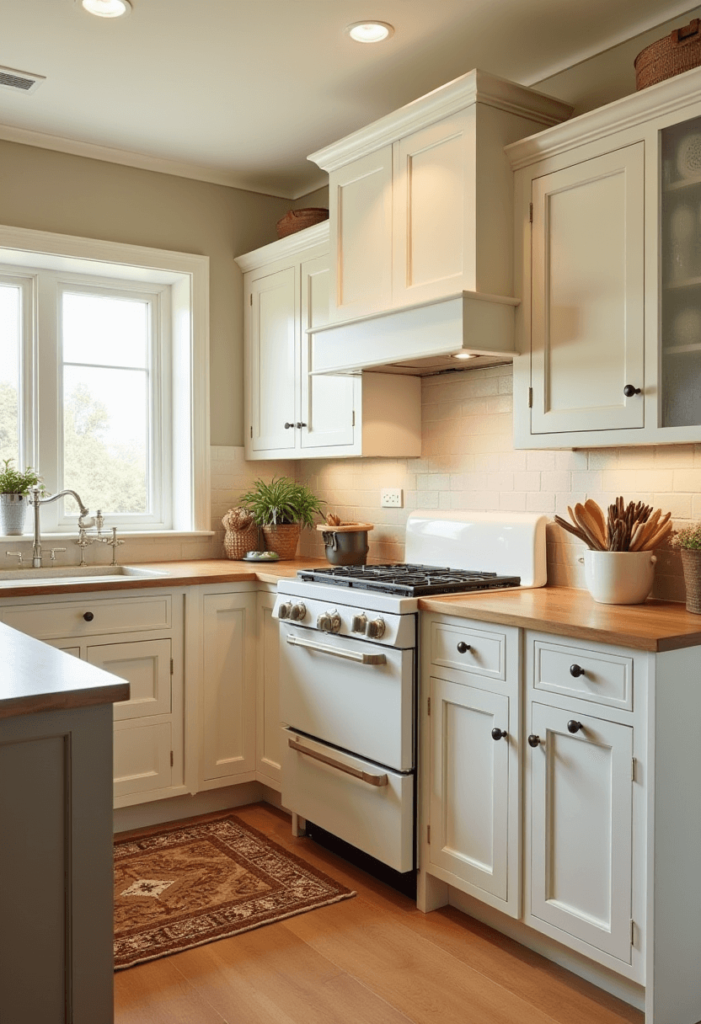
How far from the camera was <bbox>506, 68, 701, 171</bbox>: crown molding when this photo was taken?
2.27 meters

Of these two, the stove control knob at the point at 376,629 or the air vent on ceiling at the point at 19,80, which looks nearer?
the stove control knob at the point at 376,629

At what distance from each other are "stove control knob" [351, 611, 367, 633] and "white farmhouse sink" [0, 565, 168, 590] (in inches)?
37.4

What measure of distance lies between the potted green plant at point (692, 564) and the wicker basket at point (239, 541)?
216 cm

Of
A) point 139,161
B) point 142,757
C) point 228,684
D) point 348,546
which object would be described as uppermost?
point 139,161

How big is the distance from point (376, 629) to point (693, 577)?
92 cm

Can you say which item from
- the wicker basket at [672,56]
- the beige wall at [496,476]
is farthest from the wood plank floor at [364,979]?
the wicker basket at [672,56]

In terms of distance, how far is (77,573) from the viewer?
3.76m

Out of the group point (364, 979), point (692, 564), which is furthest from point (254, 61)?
point (364, 979)

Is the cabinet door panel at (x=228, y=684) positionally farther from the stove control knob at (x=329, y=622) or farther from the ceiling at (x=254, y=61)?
the ceiling at (x=254, y=61)

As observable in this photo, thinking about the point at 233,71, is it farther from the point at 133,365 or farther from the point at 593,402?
the point at 593,402

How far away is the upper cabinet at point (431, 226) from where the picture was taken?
273 cm

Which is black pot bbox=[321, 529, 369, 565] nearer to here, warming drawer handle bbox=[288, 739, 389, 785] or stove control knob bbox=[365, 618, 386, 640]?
warming drawer handle bbox=[288, 739, 389, 785]

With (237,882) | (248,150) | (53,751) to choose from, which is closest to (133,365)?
(248,150)

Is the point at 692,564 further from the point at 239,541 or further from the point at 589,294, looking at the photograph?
the point at 239,541
